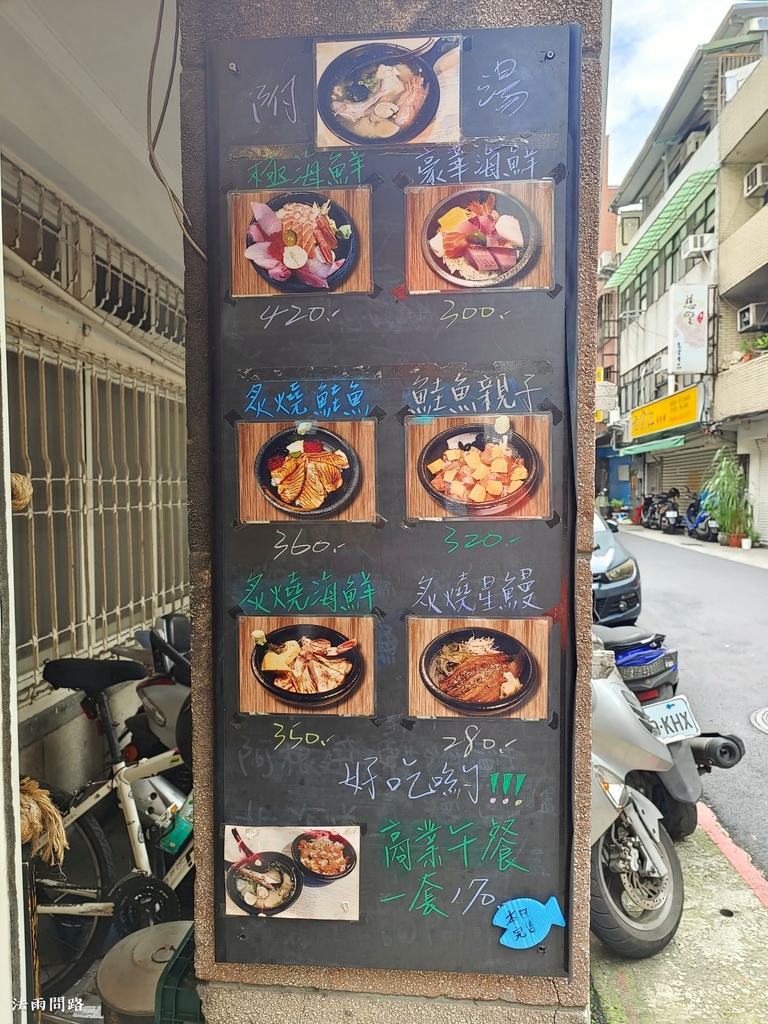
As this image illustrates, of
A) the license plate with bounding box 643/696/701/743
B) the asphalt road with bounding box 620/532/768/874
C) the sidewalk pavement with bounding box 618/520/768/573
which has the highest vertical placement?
the license plate with bounding box 643/696/701/743

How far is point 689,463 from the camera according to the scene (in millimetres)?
24531

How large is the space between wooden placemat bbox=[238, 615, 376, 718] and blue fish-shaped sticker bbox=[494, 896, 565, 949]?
0.67 meters

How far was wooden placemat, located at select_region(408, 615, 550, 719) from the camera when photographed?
1.74 metres

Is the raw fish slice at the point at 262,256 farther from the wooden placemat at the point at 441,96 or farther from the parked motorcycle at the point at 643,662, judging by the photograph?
the parked motorcycle at the point at 643,662

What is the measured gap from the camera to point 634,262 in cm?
2667

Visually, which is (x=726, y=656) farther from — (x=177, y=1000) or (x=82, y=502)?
(x=177, y=1000)

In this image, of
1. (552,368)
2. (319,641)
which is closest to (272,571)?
(319,641)

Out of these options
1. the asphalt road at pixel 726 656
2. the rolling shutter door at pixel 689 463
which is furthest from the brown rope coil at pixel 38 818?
the rolling shutter door at pixel 689 463

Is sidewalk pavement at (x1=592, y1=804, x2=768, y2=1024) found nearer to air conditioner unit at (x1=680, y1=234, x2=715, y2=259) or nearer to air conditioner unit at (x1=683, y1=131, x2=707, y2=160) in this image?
air conditioner unit at (x1=680, y1=234, x2=715, y2=259)

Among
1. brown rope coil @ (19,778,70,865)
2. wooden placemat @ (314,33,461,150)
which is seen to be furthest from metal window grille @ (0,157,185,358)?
brown rope coil @ (19,778,70,865)

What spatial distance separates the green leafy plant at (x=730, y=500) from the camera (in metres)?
17.5

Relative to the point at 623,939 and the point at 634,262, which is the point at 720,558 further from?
the point at 634,262

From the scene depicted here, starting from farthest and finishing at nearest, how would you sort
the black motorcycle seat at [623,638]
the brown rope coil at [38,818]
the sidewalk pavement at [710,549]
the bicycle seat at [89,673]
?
the sidewalk pavement at [710,549], the black motorcycle seat at [623,638], the bicycle seat at [89,673], the brown rope coil at [38,818]

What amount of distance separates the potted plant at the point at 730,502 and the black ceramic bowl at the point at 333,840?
59.8ft
